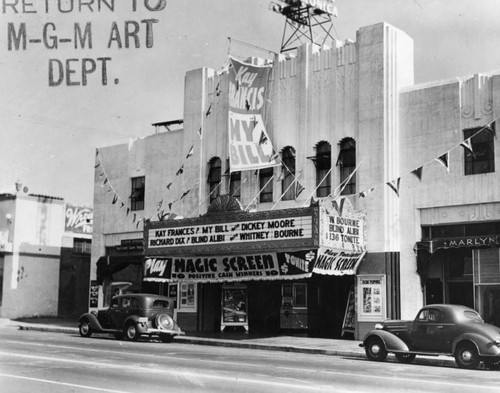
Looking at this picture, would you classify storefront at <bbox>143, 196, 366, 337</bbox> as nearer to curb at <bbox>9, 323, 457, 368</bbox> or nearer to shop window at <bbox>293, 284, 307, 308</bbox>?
shop window at <bbox>293, 284, 307, 308</bbox>

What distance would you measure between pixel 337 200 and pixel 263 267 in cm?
405

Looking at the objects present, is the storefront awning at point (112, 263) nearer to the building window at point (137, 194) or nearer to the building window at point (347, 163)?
the building window at point (137, 194)

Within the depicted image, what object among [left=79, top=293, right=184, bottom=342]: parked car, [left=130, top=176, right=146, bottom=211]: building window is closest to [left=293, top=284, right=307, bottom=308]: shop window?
[left=79, top=293, right=184, bottom=342]: parked car

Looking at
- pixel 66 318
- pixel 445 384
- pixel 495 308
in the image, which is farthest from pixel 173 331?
pixel 66 318

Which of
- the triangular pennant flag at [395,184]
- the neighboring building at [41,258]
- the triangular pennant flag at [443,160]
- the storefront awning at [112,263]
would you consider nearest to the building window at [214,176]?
the storefront awning at [112,263]

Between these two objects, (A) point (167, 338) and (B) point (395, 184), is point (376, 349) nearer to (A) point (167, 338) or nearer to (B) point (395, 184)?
(B) point (395, 184)

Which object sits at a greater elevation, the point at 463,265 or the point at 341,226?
the point at 341,226

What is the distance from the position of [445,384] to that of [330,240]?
35.1 feet

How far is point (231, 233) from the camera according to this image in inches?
1067

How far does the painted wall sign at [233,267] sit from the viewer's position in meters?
25.9

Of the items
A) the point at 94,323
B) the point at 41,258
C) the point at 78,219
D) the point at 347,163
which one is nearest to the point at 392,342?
the point at 347,163

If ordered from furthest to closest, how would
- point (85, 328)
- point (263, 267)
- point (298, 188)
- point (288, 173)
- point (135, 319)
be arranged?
1. point (288, 173)
2. point (298, 188)
3. point (85, 328)
4. point (263, 267)
5. point (135, 319)

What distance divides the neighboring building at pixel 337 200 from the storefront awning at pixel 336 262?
0.18ft

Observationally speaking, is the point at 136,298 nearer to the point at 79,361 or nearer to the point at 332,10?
the point at 79,361
